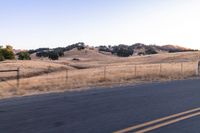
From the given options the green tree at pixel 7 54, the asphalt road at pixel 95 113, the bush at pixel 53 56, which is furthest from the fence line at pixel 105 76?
the bush at pixel 53 56

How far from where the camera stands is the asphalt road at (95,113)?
32.6ft

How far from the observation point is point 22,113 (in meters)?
12.1

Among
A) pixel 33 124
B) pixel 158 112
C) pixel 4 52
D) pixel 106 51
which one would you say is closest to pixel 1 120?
pixel 33 124

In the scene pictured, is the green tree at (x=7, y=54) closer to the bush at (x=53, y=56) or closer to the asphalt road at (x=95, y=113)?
the bush at (x=53, y=56)

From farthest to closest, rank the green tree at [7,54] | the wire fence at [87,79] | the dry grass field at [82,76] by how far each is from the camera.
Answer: the green tree at [7,54] < the wire fence at [87,79] < the dry grass field at [82,76]

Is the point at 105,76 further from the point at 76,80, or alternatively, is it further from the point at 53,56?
the point at 53,56

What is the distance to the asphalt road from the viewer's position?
9.92m

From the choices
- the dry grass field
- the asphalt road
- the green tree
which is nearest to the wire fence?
the dry grass field

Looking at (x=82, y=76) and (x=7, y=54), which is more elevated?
(x=7, y=54)

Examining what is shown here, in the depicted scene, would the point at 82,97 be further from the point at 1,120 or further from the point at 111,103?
the point at 1,120

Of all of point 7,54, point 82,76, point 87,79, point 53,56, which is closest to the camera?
point 87,79

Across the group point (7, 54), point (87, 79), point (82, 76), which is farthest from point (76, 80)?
point (7, 54)

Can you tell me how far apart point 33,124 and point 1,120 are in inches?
44.8

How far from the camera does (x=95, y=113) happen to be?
12.1 m
